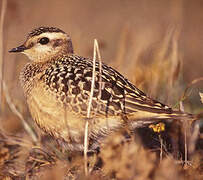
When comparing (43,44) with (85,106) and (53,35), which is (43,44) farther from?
(85,106)

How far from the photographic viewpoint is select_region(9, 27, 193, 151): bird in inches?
173

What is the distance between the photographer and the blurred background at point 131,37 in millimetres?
6062

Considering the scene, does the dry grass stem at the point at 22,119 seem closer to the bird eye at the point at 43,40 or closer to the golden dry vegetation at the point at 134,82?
the golden dry vegetation at the point at 134,82

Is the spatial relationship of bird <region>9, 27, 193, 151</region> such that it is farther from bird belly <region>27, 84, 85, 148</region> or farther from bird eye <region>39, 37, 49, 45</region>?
bird eye <region>39, 37, 49, 45</region>

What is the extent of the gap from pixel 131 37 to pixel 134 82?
201 cm

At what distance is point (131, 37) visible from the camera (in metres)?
7.51

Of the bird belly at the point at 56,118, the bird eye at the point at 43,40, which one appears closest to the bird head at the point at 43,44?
the bird eye at the point at 43,40

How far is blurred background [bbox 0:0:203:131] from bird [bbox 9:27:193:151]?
3.47 ft

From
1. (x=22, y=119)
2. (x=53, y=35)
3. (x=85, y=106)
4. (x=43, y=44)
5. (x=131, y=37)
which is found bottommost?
(x=22, y=119)

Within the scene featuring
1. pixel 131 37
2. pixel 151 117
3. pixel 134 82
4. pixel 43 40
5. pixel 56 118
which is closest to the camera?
pixel 151 117

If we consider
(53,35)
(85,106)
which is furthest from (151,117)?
(53,35)

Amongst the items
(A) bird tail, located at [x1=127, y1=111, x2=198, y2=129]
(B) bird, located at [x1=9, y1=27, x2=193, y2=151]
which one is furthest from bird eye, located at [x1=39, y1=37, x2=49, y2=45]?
(A) bird tail, located at [x1=127, y1=111, x2=198, y2=129]

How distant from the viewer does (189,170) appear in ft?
13.2

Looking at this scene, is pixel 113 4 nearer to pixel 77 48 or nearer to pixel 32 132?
pixel 77 48
